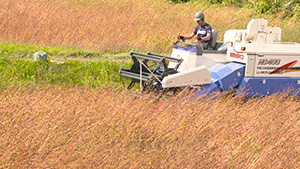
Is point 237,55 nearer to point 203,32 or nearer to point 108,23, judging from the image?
point 203,32

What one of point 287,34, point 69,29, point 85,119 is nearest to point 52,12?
point 69,29

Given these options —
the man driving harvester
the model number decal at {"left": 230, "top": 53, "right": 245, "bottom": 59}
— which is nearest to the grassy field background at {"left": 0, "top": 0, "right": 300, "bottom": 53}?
the man driving harvester

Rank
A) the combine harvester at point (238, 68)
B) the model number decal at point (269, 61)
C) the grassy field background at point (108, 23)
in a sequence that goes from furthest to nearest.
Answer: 1. the grassy field background at point (108, 23)
2. the model number decal at point (269, 61)
3. the combine harvester at point (238, 68)

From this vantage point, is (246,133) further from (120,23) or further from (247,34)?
(120,23)

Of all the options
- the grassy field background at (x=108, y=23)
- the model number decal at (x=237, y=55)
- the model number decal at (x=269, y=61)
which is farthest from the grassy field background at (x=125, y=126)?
the grassy field background at (x=108, y=23)

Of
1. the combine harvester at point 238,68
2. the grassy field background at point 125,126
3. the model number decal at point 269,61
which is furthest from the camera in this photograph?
the model number decal at point 269,61

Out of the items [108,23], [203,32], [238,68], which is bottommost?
[108,23]

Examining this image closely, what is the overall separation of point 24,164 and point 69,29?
11230 mm

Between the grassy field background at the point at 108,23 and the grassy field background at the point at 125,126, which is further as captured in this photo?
the grassy field background at the point at 108,23

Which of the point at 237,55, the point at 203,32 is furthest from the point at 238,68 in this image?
the point at 203,32

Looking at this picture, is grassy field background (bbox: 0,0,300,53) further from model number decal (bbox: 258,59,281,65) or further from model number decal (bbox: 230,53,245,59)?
model number decal (bbox: 258,59,281,65)

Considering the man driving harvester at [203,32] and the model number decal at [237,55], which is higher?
the man driving harvester at [203,32]

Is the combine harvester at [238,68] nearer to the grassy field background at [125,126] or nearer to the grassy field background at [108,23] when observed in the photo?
the grassy field background at [125,126]

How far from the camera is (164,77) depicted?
269 inches
